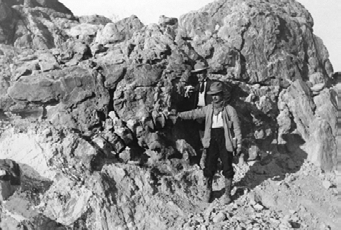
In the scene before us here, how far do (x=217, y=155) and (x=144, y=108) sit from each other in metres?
1.62

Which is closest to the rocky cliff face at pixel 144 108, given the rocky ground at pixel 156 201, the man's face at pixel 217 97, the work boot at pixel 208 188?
the rocky ground at pixel 156 201

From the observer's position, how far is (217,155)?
17.6 ft

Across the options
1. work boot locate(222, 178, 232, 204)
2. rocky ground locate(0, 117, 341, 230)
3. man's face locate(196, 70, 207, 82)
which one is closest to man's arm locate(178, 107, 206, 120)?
man's face locate(196, 70, 207, 82)

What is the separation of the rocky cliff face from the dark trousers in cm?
53

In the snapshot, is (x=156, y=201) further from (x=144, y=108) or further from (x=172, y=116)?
(x=144, y=108)

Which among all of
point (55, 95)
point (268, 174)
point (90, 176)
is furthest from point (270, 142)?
point (55, 95)

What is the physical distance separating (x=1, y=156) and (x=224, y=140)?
12.8 ft

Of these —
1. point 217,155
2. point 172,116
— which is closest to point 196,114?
point 172,116

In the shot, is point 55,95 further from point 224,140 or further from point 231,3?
point 231,3

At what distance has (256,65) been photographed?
734 cm

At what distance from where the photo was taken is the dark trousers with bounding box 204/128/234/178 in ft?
17.2

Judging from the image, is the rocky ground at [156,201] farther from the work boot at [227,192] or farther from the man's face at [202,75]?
the man's face at [202,75]

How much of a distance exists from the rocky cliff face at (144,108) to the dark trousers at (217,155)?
526mm

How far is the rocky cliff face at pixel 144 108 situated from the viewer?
5.02 metres
